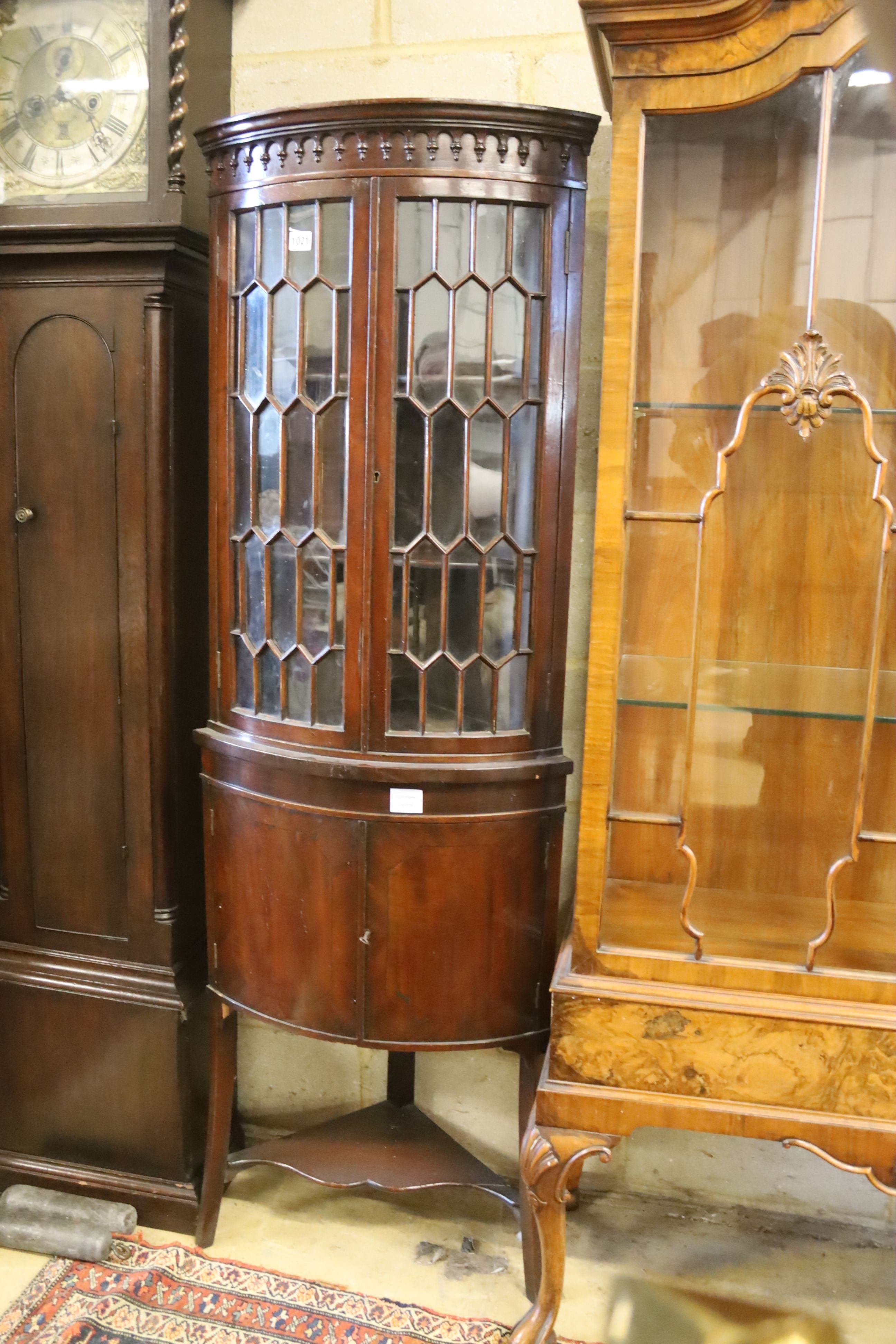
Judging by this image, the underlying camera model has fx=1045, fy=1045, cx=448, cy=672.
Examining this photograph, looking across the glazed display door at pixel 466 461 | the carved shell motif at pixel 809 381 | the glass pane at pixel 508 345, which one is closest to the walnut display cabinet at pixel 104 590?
the glazed display door at pixel 466 461

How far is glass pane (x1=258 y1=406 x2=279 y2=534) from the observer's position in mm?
1708

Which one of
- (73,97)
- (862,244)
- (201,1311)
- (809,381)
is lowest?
(201,1311)

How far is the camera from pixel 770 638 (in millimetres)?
1622

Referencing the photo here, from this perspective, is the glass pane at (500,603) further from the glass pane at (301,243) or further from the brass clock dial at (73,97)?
the brass clock dial at (73,97)

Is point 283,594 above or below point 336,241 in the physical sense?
below

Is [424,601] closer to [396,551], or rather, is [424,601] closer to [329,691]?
[396,551]

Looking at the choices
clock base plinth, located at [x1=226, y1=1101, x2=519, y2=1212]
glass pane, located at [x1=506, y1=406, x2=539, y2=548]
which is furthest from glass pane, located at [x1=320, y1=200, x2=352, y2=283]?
clock base plinth, located at [x1=226, y1=1101, x2=519, y2=1212]

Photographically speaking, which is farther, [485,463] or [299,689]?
[299,689]

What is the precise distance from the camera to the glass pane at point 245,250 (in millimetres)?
1687

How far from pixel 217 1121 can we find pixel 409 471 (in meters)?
1.25

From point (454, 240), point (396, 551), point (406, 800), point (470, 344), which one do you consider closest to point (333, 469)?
point (396, 551)

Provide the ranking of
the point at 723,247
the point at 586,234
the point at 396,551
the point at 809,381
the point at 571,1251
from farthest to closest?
the point at 571,1251 < the point at 586,234 < the point at 396,551 < the point at 723,247 < the point at 809,381

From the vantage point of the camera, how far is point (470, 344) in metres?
1.61

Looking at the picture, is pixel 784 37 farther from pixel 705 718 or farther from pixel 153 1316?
pixel 153 1316
